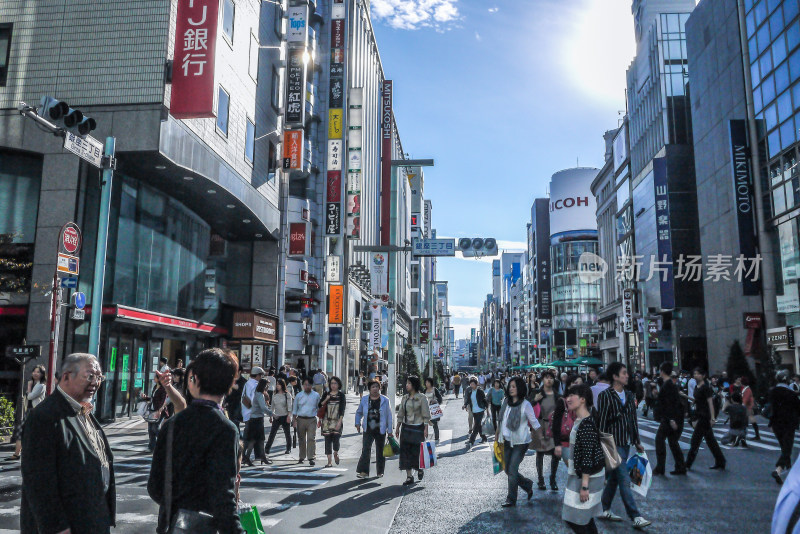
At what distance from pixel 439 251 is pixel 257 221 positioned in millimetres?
11165

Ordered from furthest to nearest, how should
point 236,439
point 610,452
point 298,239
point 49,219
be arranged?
point 298,239, point 49,219, point 610,452, point 236,439

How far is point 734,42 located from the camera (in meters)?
42.1

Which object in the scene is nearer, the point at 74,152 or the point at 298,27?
the point at 74,152

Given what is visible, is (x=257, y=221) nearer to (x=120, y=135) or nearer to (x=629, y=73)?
(x=120, y=135)

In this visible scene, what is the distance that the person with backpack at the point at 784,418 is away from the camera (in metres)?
10.3

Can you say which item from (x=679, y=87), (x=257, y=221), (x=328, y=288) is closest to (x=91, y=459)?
(x=257, y=221)

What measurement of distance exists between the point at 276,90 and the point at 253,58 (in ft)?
9.50

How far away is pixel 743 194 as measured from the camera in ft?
129

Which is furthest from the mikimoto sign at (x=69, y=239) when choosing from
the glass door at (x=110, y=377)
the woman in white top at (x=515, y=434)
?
the woman in white top at (x=515, y=434)

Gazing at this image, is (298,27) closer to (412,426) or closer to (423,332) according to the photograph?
(423,332)

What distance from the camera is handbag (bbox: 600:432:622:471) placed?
668 cm

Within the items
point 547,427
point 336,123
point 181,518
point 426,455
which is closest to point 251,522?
point 181,518

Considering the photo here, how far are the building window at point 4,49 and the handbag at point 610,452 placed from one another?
66.4 feet

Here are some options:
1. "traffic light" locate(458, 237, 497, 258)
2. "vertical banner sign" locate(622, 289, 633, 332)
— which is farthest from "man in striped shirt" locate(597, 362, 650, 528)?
"vertical banner sign" locate(622, 289, 633, 332)
